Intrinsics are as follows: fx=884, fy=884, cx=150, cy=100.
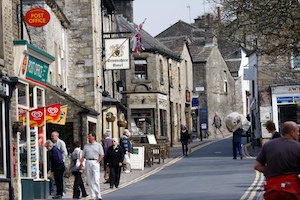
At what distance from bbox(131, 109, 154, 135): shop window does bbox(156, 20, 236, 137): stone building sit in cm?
1315

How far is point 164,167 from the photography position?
38344mm

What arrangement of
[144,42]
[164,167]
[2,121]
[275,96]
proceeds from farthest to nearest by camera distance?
[144,42] < [275,96] < [164,167] < [2,121]

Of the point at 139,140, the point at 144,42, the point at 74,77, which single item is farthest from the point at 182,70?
the point at 74,77

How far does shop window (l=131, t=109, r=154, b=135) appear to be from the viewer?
58.0 metres

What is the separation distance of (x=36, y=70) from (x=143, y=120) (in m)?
34.1

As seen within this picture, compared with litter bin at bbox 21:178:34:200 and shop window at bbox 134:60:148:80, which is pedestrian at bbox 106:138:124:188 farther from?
shop window at bbox 134:60:148:80

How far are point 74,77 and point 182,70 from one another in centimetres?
2678

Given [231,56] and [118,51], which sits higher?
[231,56]

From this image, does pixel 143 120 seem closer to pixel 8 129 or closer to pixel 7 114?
pixel 8 129

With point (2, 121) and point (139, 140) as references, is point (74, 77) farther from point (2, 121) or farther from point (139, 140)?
point (2, 121)

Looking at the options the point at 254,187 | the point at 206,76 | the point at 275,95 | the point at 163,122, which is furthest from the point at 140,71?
the point at 254,187

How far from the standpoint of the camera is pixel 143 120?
58.7 m

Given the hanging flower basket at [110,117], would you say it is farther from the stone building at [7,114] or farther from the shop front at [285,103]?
the stone building at [7,114]

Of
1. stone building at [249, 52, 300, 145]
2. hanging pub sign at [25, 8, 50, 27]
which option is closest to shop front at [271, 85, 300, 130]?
stone building at [249, 52, 300, 145]
